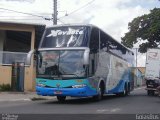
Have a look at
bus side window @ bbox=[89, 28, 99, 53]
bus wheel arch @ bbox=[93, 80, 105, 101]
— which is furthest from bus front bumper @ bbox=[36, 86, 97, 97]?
bus wheel arch @ bbox=[93, 80, 105, 101]

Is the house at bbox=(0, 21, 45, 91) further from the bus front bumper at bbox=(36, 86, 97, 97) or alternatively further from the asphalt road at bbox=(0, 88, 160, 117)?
the bus front bumper at bbox=(36, 86, 97, 97)

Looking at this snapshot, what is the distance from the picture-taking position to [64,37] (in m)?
21.6

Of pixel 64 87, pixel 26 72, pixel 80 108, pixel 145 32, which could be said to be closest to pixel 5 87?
pixel 26 72

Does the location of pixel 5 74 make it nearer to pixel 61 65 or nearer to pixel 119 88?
pixel 119 88

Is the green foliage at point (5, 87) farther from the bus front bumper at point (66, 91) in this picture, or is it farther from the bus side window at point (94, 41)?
the bus side window at point (94, 41)

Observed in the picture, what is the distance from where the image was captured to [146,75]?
3391cm

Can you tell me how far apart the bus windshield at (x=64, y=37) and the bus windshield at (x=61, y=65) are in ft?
1.42

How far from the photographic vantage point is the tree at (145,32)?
51.8 m

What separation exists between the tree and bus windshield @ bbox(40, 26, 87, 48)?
30460 mm

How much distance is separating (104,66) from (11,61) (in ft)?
29.9

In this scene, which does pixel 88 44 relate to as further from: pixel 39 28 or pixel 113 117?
pixel 39 28

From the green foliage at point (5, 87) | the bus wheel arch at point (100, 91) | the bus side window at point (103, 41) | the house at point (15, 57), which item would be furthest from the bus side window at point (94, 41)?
the green foliage at point (5, 87)

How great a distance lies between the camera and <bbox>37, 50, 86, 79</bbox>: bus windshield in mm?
20844

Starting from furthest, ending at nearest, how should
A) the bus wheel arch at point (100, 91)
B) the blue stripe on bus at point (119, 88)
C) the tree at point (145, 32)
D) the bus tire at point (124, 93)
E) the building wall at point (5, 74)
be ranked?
the tree at point (145, 32), the bus tire at point (124, 93), the building wall at point (5, 74), the blue stripe on bus at point (119, 88), the bus wheel arch at point (100, 91)
